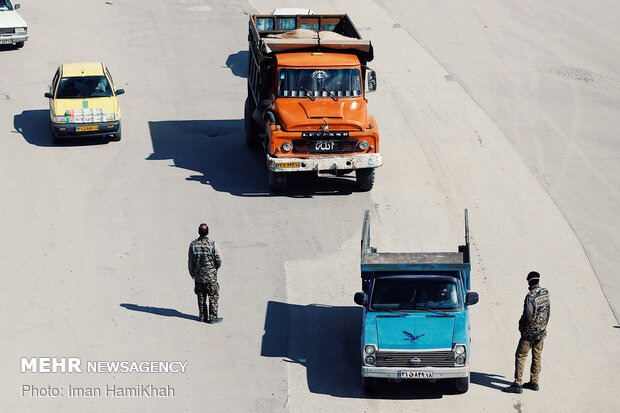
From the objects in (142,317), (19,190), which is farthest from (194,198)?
(142,317)

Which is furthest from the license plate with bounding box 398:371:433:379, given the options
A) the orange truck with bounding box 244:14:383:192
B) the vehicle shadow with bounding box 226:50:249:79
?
the vehicle shadow with bounding box 226:50:249:79

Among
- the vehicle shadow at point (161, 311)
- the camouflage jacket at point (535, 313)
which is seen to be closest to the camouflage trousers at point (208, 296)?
the vehicle shadow at point (161, 311)

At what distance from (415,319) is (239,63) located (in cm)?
1766

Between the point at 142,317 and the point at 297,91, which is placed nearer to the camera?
the point at 142,317

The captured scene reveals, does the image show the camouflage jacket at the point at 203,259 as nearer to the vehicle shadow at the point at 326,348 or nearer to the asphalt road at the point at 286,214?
the asphalt road at the point at 286,214

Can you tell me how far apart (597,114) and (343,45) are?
8.83m

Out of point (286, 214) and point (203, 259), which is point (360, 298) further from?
point (286, 214)

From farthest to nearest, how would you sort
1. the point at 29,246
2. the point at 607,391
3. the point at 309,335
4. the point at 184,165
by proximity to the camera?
1. the point at 184,165
2. the point at 29,246
3. the point at 309,335
4. the point at 607,391

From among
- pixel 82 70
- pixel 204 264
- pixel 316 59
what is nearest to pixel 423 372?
pixel 204 264

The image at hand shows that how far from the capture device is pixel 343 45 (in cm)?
2280

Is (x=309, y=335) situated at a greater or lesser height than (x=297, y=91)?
lesser

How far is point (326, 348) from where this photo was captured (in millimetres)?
16359

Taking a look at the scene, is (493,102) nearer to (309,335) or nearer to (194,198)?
(194,198)

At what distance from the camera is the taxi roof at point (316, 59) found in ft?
73.4
